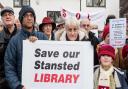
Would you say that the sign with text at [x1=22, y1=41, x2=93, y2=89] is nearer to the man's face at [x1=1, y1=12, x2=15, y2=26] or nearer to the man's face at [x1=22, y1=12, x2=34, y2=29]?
the man's face at [x1=22, y1=12, x2=34, y2=29]

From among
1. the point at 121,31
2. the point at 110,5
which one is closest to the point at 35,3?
the point at 110,5

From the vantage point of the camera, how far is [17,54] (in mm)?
5906

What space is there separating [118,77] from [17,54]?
4.45 ft

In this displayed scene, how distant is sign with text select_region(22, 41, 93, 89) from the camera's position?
5.94m

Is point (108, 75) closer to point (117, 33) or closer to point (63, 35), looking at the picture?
point (63, 35)

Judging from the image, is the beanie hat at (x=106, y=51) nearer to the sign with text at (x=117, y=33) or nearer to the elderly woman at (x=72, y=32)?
the elderly woman at (x=72, y=32)

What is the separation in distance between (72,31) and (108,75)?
29.4 inches

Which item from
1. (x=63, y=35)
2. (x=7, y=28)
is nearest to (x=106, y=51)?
(x=63, y=35)

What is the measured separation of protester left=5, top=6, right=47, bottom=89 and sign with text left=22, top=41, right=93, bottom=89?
11 cm

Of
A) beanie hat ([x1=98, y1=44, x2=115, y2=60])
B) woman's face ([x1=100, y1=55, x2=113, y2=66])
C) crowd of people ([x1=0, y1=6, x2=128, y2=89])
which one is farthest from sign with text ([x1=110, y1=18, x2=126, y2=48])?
woman's face ([x1=100, y1=55, x2=113, y2=66])

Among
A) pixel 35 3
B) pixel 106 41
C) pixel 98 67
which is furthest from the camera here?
pixel 35 3

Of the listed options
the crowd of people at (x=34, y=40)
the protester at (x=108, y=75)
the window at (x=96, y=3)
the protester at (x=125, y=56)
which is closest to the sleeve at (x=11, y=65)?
the crowd of people at (x=34, y=40)

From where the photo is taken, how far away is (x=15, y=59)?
590cm

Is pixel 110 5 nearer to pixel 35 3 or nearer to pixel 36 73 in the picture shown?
pixel 35 3
